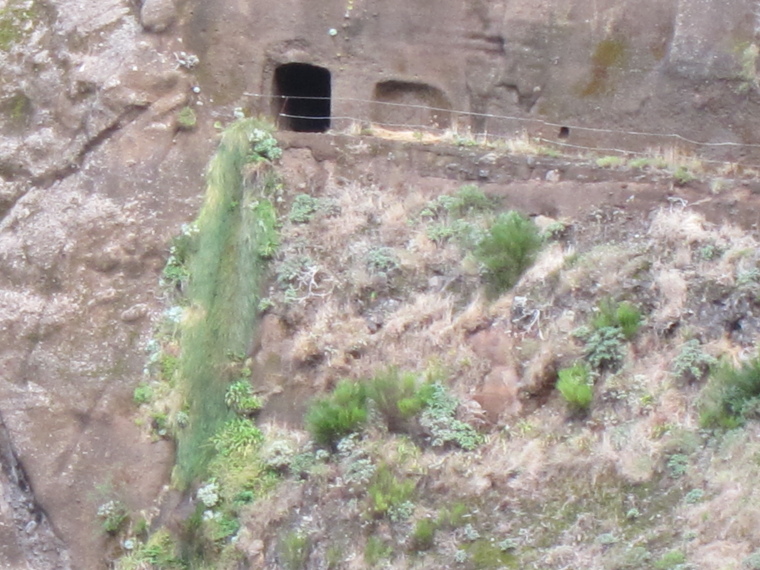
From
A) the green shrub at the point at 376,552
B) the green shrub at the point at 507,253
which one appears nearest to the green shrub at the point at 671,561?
the green shrub at the point at 376,552

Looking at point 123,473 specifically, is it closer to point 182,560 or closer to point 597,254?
point 182,560

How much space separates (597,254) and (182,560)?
441 centimetres

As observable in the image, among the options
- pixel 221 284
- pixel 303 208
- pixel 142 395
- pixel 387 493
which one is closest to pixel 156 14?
pixel 303 208

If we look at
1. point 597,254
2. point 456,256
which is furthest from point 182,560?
point 597,254

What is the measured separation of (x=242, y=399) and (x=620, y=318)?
3.45 metres

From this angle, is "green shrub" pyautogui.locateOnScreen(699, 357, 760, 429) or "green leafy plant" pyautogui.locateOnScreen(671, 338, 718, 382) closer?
"green shrub" pyautogui.locateOnScreen(699, 357, 760, 429)

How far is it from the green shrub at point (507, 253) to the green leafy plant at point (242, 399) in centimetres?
232

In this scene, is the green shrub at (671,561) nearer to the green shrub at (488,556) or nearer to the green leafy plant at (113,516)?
the green shrub at (488,556)

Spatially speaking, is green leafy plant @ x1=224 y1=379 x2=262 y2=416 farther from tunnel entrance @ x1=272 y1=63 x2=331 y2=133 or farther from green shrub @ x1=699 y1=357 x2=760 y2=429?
green shrub @ x1=699 y1=357 x2=760 y2=429

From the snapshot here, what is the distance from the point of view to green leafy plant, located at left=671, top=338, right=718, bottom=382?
379 inches

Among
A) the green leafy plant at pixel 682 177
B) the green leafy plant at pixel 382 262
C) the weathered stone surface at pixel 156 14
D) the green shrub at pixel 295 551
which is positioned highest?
the weathered stone surface at pixel 156 14

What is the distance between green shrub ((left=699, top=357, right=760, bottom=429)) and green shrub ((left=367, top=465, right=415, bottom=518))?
2.23m

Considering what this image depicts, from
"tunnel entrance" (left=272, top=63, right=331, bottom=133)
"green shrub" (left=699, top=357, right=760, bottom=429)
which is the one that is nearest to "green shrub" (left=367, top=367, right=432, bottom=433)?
"green shrub" (left=699, top=357, right=760, bottom=429)

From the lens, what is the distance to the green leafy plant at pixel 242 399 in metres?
11.3
